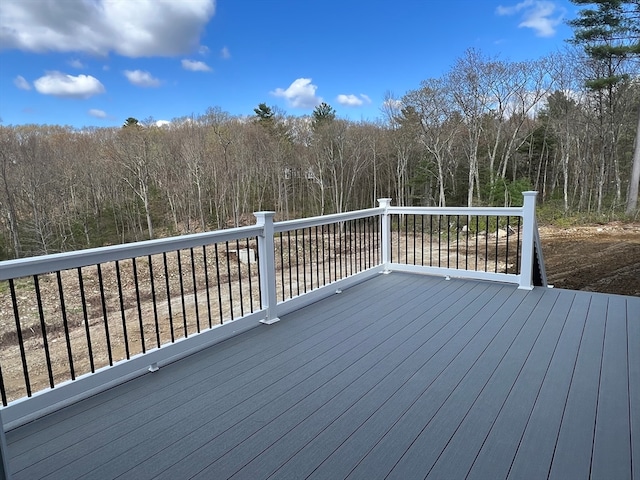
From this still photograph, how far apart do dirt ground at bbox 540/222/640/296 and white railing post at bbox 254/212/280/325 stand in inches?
198

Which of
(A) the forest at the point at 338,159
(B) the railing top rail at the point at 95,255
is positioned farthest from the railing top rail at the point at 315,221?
(A) the forest at the point at 338,159

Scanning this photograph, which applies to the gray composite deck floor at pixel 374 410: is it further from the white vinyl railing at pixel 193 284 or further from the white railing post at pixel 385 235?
the white railing post at pixel 385 235

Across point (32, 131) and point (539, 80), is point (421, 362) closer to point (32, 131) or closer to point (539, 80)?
point (539, 80)

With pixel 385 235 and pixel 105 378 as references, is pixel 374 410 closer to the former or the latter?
pixel 105 378

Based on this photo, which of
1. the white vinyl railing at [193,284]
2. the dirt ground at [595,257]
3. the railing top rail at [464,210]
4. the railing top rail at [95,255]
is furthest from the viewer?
the dirt ground at [595,257]

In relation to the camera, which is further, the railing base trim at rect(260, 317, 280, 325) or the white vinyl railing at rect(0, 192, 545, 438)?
the railing base trim at rect(260, 317, 280, 325)

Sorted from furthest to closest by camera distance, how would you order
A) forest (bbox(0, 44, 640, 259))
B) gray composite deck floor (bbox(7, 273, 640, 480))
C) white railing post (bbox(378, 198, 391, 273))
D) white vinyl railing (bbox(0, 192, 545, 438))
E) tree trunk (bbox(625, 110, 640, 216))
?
forest (bbox(0, 44, 640, 259))
tree trunk (bbox(625, 110, 640, 216))
white railing post (bbox(378, 198, 391, 273))
white vinyl railing (bbox(0, 192, 545, 438))
gray composite deck floor (bbox(7, 273, 640, 480))

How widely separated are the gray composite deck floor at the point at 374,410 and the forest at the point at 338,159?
12.8 meters

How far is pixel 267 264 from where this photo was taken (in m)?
3.22

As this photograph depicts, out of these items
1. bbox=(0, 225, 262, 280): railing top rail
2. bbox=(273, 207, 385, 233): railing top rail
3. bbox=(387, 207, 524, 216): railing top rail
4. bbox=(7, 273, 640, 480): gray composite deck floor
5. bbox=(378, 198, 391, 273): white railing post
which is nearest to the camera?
bbox=(7, 273, 640, 480): gray composite deck floor

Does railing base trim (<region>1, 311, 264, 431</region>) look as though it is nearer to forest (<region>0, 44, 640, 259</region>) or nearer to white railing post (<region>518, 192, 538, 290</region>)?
white railing post (<region>518, 192, 538, 290</region>)

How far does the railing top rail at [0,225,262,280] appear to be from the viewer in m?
1.80

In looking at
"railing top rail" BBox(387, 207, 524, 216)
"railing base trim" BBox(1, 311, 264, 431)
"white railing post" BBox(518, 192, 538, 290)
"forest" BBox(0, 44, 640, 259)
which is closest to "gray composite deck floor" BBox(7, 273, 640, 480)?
"railing base trim" BBox(1, 311, 264, 431)

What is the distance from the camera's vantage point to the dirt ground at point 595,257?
Answer: 6.10 meters
